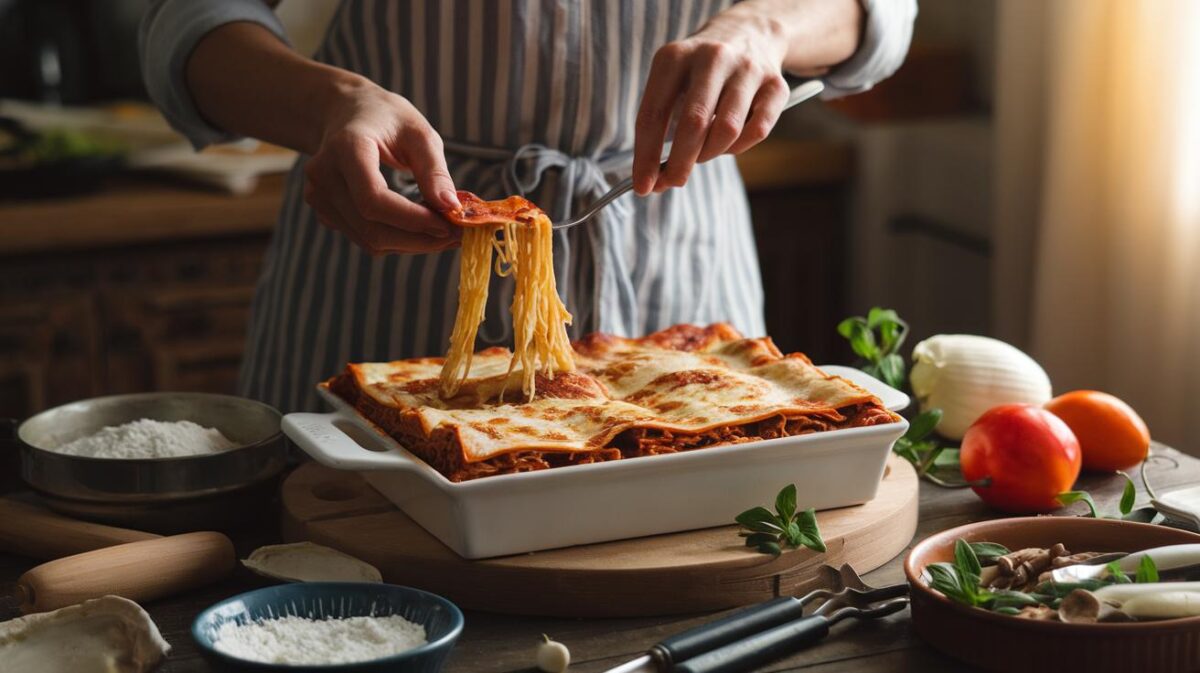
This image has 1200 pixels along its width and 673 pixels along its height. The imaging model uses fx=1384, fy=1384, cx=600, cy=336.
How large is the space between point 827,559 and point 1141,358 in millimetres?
1416

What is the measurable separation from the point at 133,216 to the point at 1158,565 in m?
2.26

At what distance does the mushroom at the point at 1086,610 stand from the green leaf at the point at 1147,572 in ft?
0.15

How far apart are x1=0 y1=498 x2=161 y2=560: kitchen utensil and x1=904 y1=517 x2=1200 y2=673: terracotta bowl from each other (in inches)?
26.6

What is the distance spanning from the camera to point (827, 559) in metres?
1.21

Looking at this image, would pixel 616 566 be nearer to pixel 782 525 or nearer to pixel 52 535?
pixel 782 525

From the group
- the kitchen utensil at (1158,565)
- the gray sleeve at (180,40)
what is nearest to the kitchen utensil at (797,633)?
the kitchen utensil at (1158,565)

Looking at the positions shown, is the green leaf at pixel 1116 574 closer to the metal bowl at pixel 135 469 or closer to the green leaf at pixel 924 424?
the green leaf at pixel 924 424

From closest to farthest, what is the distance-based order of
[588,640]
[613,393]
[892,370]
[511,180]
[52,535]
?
[588,640] → [52,535] → [613,393] → [892,370] → [511,180]

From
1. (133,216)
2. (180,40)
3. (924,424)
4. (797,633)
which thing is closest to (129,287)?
(133,216)

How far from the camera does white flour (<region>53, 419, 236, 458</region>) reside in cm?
131

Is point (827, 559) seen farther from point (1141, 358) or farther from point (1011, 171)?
point (1011, 171)

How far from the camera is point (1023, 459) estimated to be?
135 centimetres

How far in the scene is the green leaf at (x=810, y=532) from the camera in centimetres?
118

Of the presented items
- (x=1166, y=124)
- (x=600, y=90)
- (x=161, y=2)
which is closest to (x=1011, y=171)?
(x=1166, y=124)
